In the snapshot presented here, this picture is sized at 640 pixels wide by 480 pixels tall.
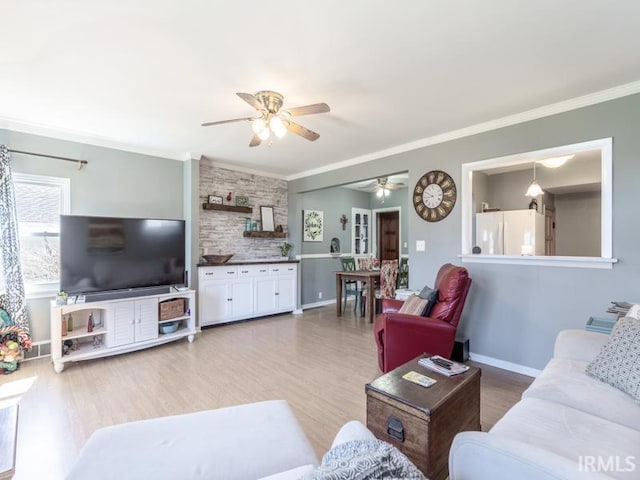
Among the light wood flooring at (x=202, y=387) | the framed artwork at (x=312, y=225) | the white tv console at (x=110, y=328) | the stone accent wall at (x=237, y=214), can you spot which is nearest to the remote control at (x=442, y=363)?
the light wood flooring at (x=202, y=387)

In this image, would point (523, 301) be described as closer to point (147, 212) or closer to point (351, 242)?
point (351, 242)

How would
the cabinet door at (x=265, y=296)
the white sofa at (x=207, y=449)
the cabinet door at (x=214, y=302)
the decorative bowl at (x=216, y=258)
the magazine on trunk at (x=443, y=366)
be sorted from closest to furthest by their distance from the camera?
the white sofa at (x=207, y=449) → the magazine on trunk at (x=443, y=366) → the cabinet door at (x=214, y=302) → the decorative bowl at (x=216, y=258) → the cabinet door at (x=265, y=296)

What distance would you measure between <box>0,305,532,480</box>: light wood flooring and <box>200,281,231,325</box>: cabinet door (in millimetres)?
459

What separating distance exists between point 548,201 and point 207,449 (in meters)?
6.31

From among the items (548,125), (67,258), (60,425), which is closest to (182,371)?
(60,425)

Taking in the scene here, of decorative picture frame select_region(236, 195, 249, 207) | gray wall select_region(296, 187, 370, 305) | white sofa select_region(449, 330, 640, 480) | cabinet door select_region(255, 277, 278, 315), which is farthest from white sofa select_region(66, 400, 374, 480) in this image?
gray wall select_region(296, 187, 370, 305)

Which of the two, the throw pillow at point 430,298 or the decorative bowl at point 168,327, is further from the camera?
the decorative bowl at point 168,327

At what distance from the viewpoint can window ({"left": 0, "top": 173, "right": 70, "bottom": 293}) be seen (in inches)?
133

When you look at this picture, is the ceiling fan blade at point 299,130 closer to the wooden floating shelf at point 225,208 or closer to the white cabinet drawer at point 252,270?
the wooden floating shelf at point 225,208

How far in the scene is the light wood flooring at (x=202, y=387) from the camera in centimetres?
205

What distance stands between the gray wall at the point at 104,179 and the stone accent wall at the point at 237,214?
17.7 inches

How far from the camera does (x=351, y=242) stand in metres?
7.02

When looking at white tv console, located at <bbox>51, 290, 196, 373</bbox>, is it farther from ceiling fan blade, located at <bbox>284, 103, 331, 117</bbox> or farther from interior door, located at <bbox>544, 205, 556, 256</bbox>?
interior door, located at <bbox>544, 205, 556, 256</bbox>

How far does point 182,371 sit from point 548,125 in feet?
14.1
